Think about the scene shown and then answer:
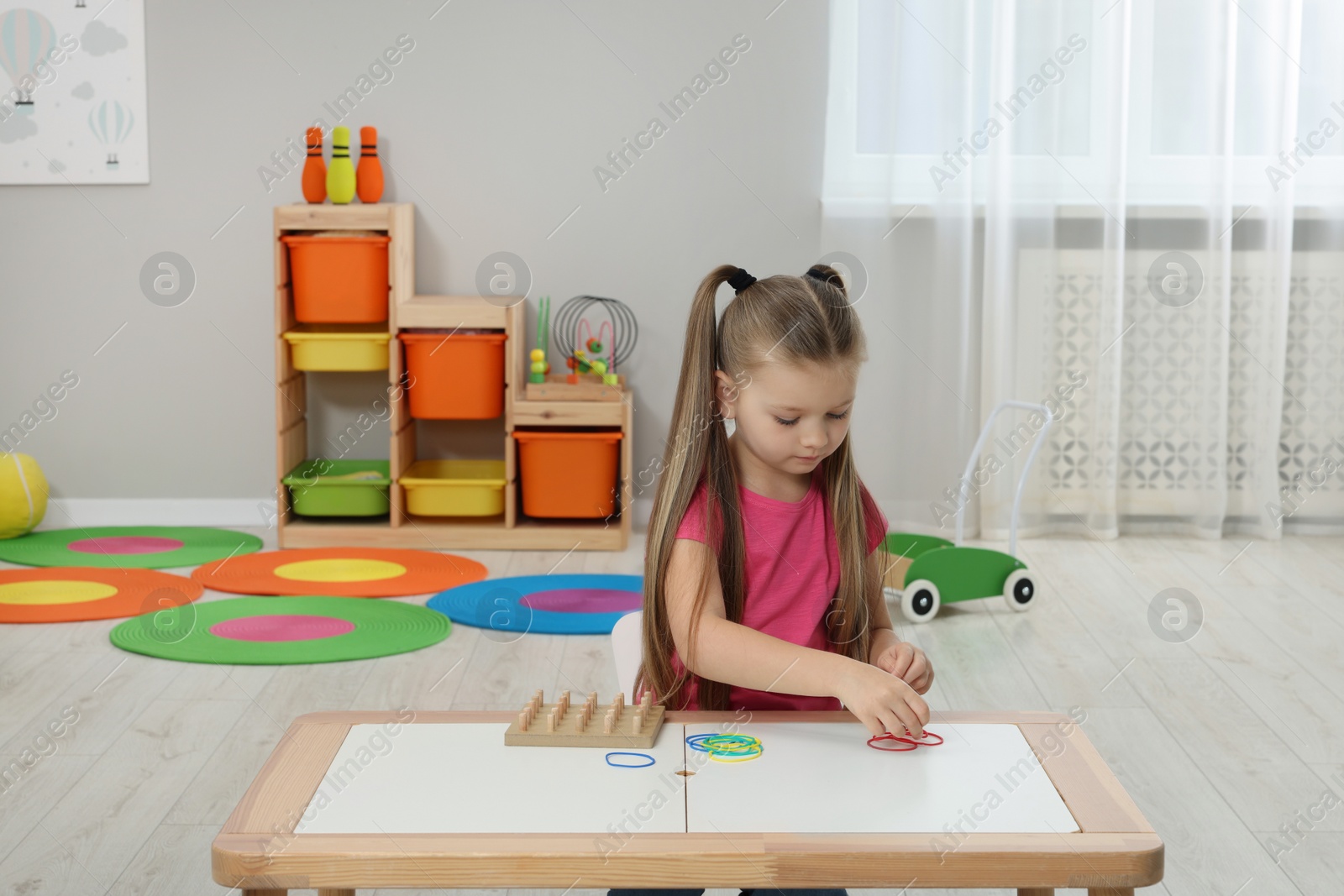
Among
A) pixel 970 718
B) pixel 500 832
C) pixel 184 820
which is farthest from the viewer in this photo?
pixel 184 820

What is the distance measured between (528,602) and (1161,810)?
1500 mm

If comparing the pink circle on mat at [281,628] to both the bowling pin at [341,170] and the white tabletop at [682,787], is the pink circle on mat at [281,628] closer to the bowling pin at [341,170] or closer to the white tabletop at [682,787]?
the bowling pin at [341,170]

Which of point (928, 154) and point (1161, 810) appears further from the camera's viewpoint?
point (928, 154)

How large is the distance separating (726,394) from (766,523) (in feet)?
0.43

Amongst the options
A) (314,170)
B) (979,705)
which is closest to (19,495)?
(314,170)

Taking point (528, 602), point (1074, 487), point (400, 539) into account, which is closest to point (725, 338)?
point (528, 602)

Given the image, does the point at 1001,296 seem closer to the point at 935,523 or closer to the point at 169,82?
the point at 935,523

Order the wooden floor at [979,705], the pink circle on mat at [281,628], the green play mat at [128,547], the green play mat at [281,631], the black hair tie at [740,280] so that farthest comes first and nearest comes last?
the green play mat at [128,547] < the pink circle on mat at [281,628] < the green play mat at [281,631] < the wooden floor at [979,705] < the black hair tie at [740,280]

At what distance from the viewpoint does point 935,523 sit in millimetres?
3625

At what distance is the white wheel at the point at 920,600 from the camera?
9.07 feet

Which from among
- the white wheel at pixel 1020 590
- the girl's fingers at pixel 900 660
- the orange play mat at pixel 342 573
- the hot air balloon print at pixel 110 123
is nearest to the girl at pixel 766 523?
the girl's fingers at pixel 900 660

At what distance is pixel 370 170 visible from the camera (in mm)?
3496

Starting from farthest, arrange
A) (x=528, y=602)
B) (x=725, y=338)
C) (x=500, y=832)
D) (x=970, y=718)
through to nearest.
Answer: (x=528, y=602) → (x=725, y=338) → (x=970, y=718) → (x=500, y=832)

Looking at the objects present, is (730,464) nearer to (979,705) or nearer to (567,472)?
(979,705)
